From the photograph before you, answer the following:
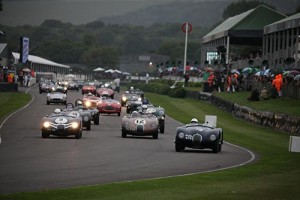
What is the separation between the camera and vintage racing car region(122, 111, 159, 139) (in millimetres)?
39812

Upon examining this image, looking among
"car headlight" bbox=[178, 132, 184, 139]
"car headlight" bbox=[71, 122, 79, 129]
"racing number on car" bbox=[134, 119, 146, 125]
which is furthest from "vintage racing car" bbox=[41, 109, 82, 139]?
"car headlight" bbox=[178, 132, 184, 139]

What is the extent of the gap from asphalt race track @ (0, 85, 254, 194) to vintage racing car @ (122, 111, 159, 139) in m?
0.35

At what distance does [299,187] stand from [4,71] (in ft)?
306

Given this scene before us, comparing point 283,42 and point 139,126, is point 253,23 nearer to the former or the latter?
point 283,42

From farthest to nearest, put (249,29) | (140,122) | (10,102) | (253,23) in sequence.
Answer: (253,23), (249,29), (10,102), (140,122)

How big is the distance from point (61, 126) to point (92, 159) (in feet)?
33.5

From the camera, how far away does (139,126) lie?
3975cm

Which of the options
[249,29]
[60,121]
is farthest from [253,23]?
[60,121]

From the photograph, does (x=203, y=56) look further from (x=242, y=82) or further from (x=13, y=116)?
(x=13, y=116)

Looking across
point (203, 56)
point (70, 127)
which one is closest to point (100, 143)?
point (70, 127)

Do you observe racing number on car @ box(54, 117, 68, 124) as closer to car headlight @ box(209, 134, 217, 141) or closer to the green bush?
car headlight @ box(209, 134, 217, 141)

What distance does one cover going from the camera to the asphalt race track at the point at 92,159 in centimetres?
2141

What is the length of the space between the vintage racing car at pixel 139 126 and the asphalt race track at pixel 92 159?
0.35 m

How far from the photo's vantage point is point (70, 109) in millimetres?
44625
